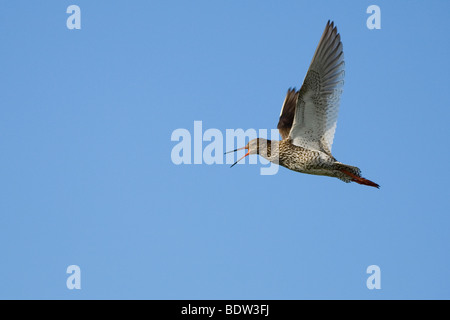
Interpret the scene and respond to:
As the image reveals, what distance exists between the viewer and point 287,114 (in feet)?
45.5

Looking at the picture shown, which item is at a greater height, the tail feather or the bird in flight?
the bird in flight

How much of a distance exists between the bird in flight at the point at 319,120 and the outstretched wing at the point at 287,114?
1002 millimetres

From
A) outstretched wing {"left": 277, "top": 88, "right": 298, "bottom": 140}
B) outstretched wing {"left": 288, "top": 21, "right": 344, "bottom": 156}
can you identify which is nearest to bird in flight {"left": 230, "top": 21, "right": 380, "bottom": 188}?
outstretched wing {"left": 288, "top": 21, "right": 344, "bottom": 156}

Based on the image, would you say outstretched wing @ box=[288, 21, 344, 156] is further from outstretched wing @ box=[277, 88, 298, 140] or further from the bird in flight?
outstretched wing @ box=[277, 88, 298, 140]

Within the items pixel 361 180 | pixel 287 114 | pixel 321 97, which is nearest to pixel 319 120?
pixel 321 97

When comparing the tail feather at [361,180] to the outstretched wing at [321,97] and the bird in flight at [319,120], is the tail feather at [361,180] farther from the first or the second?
the outstretched wing at [321,97]

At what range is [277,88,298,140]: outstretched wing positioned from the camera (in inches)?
525

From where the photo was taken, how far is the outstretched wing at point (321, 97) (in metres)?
11.4

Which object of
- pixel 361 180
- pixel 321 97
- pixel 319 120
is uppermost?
pixel 321 97

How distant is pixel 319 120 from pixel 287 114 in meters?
2.17

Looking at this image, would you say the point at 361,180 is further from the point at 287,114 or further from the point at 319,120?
the point at 287,114
